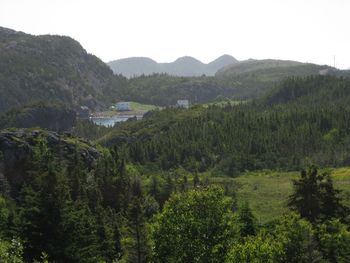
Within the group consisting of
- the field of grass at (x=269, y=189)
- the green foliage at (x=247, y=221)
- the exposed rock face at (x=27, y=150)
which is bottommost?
the field of grass at (x=269, y=189)

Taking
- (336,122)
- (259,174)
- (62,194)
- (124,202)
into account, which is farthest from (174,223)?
(336,122)

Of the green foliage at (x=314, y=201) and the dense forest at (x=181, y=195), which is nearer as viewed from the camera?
the dense forest at (x=181, y=195)

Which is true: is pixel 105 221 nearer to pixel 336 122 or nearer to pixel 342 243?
pixel 342 243

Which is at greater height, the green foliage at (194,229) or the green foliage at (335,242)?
the green foliage at (194,229)

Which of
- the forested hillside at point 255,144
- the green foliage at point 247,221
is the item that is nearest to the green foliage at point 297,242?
the green foliage at point 247,221

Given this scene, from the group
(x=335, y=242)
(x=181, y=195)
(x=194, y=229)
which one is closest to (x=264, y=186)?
(x=335, y=242)

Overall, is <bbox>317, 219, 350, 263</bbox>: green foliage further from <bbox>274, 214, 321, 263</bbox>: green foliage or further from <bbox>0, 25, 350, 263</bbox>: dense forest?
<bbox>274, 214, 321, 263</bbox>: green foliage

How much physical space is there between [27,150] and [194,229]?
59550 mm

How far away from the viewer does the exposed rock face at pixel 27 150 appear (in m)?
93.1

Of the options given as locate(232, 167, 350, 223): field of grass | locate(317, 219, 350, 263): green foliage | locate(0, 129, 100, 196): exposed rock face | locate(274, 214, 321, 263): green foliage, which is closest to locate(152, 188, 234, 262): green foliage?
locate(274, 214, 321, 263): green foliage

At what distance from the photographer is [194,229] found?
47.0 metres

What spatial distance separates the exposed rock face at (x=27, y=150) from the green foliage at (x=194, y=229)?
48.1 m

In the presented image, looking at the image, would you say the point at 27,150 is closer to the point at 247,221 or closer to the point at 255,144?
the point at 247,221

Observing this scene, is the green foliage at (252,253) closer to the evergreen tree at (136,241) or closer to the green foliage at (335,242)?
the evergreen tree at (136,241)
